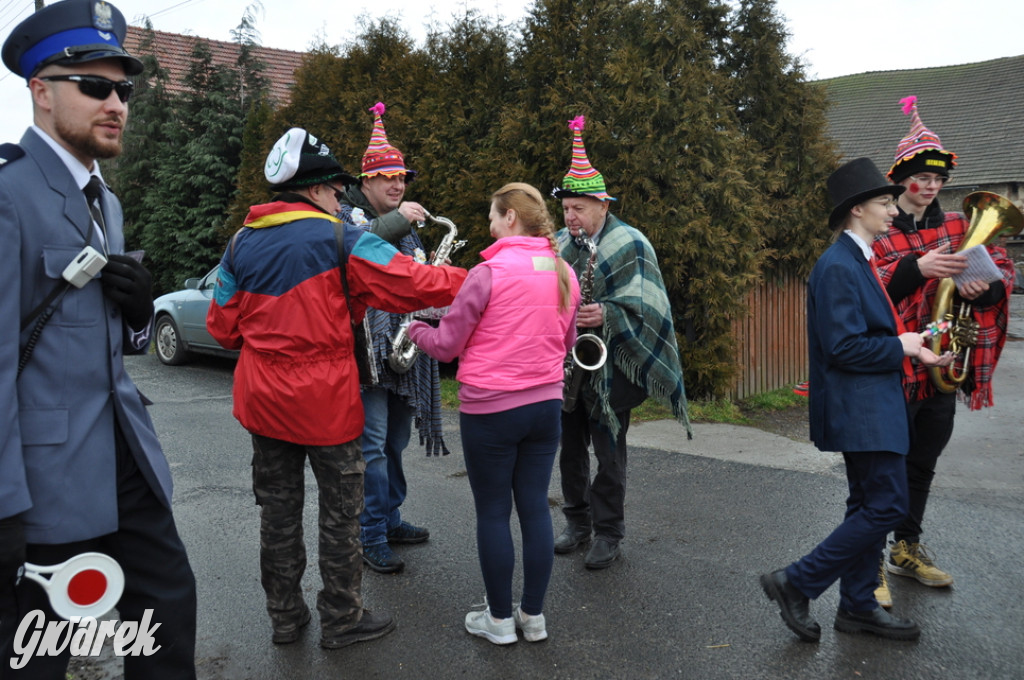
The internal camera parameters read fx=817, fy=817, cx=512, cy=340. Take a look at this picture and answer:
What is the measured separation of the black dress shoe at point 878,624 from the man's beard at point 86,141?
337 cm

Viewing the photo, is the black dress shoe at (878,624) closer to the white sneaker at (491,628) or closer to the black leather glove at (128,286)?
the white sneaker at (491,628)

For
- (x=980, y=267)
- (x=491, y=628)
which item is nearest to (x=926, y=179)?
(x=980, y=267)

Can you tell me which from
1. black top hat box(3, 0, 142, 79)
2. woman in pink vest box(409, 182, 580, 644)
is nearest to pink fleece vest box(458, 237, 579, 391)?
woman in pink vest box(409, 182, 580, 644)

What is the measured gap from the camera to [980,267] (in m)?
3.71

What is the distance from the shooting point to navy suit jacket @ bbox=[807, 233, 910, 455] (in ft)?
11.0

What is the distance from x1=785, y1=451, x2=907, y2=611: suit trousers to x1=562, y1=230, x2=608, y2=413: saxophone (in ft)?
4.39

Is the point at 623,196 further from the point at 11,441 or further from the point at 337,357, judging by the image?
the point at 11,441

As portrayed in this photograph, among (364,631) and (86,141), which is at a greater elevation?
(86,141)

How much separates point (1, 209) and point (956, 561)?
4548mm

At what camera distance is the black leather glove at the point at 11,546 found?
2.03 meters

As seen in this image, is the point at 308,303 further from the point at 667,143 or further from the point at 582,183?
the point at 667,143

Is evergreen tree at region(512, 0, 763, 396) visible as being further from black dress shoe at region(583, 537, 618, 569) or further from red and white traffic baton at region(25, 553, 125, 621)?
red and white traffic baton at region(25, 553, 125, 621)

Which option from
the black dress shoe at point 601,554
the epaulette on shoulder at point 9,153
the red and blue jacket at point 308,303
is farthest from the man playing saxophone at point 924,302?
the epaulette on shoulder at point 9,153

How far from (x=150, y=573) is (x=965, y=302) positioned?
3.67 metres
